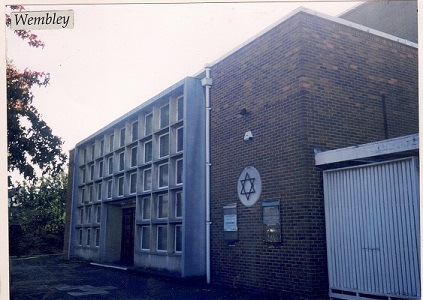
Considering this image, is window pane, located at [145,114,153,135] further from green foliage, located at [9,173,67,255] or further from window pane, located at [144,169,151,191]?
green foliage, located at [9,173,67,255]

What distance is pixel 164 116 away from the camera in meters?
13.7

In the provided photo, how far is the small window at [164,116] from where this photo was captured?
1350cm

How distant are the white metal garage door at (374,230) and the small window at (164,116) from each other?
21.6 feet

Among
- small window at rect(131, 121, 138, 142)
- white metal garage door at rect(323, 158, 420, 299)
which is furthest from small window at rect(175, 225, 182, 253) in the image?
white metal garage door at rect(323, 158, 420, 299)

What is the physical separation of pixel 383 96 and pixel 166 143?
669cm

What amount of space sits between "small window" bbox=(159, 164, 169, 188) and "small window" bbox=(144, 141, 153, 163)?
1010 millimetres

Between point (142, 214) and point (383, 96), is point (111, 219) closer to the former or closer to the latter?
point (142, 214)

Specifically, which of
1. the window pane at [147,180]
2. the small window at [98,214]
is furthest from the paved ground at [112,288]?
the small window at [98,214]

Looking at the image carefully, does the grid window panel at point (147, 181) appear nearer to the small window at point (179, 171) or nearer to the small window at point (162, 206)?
the small window at point (162, 206)

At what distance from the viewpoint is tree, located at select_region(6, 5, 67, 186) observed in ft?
31.2

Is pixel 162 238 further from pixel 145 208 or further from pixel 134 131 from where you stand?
pixel 134 131

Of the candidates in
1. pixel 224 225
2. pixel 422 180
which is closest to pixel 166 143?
pixel 224 225

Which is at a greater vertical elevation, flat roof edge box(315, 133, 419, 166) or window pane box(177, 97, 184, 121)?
window pane box(177, 97, 184, 121)

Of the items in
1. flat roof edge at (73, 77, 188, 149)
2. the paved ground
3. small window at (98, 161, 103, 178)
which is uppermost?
flat roof edge at (73, 77, 188, 149)
